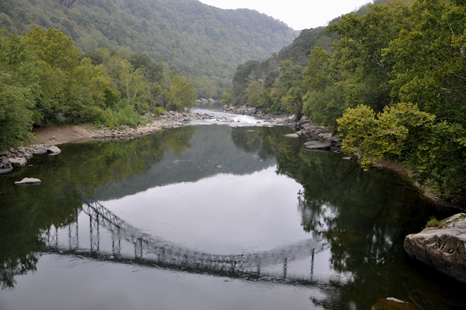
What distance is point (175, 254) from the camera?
1590cm

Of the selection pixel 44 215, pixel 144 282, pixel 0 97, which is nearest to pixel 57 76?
pixel 0 97

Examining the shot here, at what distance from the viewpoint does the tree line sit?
2945 centimetres

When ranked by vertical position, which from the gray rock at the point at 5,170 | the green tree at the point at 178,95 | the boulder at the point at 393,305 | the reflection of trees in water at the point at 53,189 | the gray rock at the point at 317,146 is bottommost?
the boulder at the point at 393,305

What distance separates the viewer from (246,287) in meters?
13.3

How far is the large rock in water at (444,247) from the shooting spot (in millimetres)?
12695

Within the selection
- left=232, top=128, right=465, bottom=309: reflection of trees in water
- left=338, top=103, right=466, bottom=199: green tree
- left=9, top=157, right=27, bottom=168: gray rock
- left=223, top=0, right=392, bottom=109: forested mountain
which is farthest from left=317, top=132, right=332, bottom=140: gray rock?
left=9, top=157, right=27, bottom=168: gray rock

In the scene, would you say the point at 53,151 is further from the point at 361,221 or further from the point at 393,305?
the point at 393,305

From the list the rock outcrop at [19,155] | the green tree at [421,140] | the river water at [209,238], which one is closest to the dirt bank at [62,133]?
the rock outcrop at [19,155]

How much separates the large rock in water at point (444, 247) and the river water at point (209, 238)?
0.56 m

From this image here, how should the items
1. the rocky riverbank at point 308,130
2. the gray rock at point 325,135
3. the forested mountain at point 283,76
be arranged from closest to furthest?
the rocky riverbank at point 308,130 → the gray rock at point 325,135 → the forested mountain at point 283,76

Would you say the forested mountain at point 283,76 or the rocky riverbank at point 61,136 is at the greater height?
the forested mountain at point 283,76

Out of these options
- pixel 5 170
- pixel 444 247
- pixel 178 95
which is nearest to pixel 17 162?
pixel 5 170

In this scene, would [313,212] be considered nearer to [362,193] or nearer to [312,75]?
[362,193]

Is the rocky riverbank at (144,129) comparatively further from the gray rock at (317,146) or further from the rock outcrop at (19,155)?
the gray rock at (317,146)
